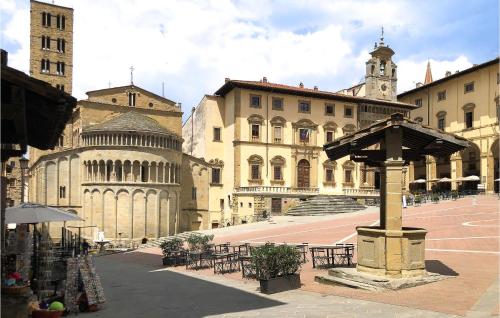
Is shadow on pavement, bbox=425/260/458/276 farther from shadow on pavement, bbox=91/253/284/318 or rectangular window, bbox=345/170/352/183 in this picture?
rectangular window, bbox=345/170/352/183

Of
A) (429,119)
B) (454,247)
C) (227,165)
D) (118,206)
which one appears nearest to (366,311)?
(454,247)

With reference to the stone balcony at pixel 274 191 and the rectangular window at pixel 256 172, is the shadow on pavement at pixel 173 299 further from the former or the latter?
the rectangular window at pixel 256 172

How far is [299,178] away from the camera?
55094mm

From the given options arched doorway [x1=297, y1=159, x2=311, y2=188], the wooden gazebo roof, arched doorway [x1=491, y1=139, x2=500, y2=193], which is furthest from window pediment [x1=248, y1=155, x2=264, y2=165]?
the wooden gazebo roof

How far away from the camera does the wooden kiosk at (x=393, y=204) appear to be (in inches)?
487

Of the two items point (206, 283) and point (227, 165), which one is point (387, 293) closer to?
point (206, 283)

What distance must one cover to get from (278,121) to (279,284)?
141 ft

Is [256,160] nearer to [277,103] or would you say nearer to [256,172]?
[256,172]

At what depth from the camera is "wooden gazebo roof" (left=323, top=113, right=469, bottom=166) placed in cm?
1259

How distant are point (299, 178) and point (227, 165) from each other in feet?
30.2

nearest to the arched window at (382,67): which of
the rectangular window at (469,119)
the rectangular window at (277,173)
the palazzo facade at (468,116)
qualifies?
the palazzo facade at (468,116)

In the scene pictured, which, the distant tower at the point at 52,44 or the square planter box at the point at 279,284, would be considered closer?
the square planter box at the point at 279,284

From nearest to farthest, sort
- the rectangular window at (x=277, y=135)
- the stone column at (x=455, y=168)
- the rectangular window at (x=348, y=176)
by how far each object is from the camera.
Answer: the rectangular window at (x=277, y=135)
the stone column at (x=455, y=168)
the rectangular window at (x=348, y=176)

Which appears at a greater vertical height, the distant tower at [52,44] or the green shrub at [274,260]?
the distant tower at [52,44]
